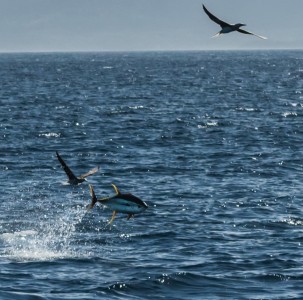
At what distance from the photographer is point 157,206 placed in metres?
51.0

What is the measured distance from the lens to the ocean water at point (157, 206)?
119ft

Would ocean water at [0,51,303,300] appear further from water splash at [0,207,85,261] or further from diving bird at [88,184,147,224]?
diving bird at [88,184,147,224]

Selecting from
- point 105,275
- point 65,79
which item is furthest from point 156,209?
point 65,79

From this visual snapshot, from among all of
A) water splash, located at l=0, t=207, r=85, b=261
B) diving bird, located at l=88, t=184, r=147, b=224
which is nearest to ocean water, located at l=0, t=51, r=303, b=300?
water splash, located at l=0, t=207, r=85, b=261

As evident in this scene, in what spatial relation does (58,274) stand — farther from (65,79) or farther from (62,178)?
(65,79)

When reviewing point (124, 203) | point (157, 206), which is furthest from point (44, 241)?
point (124, 203)

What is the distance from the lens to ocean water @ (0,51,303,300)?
119 ft

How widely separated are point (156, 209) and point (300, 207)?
724cm

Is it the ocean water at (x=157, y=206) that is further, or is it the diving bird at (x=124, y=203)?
the ocean water at (x=157, y=206)

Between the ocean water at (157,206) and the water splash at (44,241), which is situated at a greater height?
the ocean water at (157,206)

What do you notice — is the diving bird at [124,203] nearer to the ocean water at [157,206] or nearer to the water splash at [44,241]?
the ocean water at [157,206]

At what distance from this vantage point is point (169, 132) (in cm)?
8488

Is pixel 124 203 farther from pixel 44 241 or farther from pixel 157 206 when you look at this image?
pixel 157 206

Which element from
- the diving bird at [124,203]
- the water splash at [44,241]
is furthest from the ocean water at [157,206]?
the diving bird at [124,203]
